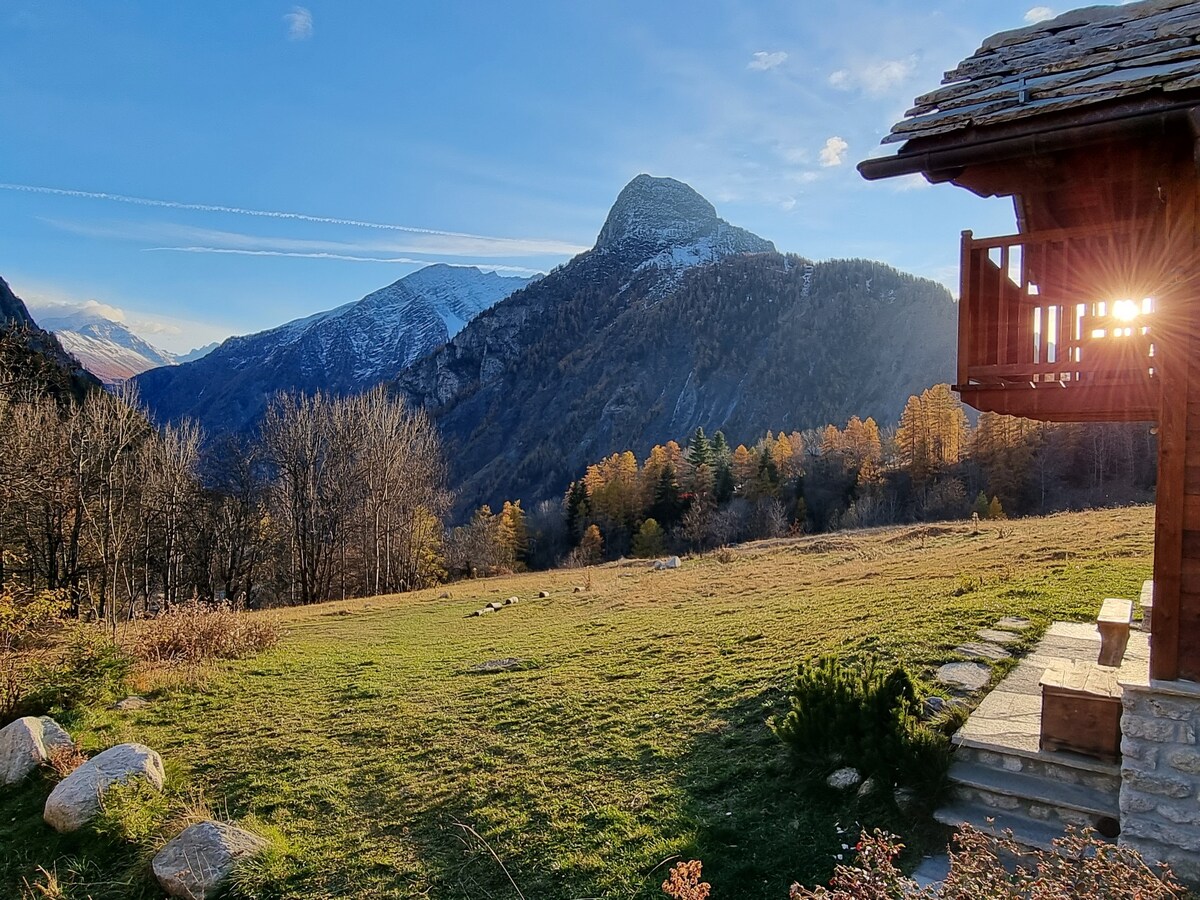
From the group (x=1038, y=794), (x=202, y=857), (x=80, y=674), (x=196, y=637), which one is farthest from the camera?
(x=196, y=637)

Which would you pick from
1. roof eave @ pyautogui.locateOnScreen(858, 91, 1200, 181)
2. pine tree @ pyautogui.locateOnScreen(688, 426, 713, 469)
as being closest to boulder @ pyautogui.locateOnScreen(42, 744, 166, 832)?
roof eave @ pyautogui.locateOnScreen(858, 91, 1200, 181)

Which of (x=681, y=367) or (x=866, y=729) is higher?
(x=681, y=367)

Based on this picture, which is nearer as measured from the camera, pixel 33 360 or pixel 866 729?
pixel 866 729

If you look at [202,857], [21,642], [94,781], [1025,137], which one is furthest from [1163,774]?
[21,642]

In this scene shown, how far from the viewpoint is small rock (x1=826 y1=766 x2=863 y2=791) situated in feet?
17.7

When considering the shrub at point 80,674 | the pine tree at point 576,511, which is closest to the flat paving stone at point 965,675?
the shrub at point 80,674

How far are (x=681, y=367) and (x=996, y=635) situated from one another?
461 feet

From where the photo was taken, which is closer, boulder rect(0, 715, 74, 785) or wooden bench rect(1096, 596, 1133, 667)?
wooden bench rect(1096, 596, 1133, 667)

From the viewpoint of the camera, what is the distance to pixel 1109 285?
491cm

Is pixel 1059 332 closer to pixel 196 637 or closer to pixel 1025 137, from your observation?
pixel 1025 137

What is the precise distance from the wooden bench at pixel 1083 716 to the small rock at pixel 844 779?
140cm

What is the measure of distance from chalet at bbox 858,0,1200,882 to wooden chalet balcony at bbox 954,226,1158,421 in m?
0.02

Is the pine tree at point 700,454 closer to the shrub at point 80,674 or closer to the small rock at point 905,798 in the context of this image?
the shrub at point 80,674

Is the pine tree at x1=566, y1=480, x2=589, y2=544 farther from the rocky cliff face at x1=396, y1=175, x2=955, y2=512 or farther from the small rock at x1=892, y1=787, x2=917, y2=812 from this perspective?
the small rock at x1=892, y1=787, x2=917, y2=812
